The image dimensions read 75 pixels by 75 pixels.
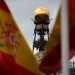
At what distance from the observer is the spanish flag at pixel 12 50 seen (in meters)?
7.79

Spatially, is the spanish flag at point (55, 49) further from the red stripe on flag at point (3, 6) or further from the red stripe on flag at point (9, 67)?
the red stripe on flag at point (3, 6)

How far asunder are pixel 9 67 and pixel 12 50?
0.39m

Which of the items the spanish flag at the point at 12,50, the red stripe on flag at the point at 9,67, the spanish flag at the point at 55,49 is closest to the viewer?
the spanish flag at the point at 55,49

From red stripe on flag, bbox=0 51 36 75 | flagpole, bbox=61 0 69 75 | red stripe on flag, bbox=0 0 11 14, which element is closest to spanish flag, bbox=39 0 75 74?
flagpole, bbox=61 0 69 75

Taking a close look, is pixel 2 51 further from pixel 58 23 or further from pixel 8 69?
pixel 58 23

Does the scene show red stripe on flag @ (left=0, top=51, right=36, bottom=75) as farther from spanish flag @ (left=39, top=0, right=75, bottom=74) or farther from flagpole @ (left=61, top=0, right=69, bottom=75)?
flagpole @ (left=61, top=0, right=69, bottom=75)

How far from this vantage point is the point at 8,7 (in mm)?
8242

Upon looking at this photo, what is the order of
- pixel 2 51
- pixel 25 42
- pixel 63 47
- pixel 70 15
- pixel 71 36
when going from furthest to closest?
1. pixel 25 42
2. pixel 2 51
3. pixel 71 36
4. pixel 70 15
5. pixel 63 47

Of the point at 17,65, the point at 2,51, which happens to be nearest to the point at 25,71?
the point at 17,65

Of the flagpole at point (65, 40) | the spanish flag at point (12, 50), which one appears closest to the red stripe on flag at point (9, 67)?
the spanish flag at point (12, 50)

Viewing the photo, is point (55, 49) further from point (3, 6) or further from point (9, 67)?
point (3, 6)

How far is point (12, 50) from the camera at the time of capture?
7.96 metres

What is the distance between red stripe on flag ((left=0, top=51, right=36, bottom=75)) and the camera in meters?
7.66

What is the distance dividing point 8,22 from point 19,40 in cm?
47
